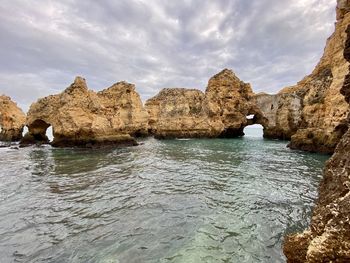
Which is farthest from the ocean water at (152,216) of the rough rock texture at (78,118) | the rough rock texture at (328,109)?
the rough rock texture at (78,118)

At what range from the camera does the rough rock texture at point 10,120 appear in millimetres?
42706

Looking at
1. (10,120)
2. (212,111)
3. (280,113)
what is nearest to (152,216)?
(280,113)

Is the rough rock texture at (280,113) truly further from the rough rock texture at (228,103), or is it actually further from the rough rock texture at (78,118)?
the rough rock texture at (78,118)

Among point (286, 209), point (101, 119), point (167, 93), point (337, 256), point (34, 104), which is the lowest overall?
point (286, 209)

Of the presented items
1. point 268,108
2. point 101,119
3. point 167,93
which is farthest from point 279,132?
point 101,119

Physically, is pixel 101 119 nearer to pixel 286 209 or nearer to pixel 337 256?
pixel 286 209

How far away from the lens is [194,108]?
48.9 metres

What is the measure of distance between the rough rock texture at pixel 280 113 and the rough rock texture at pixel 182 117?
10.7m

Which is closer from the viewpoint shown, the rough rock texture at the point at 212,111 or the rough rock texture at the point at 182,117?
the rough rock texture at the point at 182,117

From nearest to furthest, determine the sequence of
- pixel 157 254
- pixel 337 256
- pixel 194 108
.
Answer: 1. pixel 337 256
2. pixel 157 254
3. pixel 194 108

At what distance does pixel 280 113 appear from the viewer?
39.3 m

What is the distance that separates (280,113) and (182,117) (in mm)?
18291

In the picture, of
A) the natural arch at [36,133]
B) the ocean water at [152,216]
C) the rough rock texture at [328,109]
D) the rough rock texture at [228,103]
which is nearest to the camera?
the ocean water at [152,216]

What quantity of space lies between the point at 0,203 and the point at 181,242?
6.97 metres
